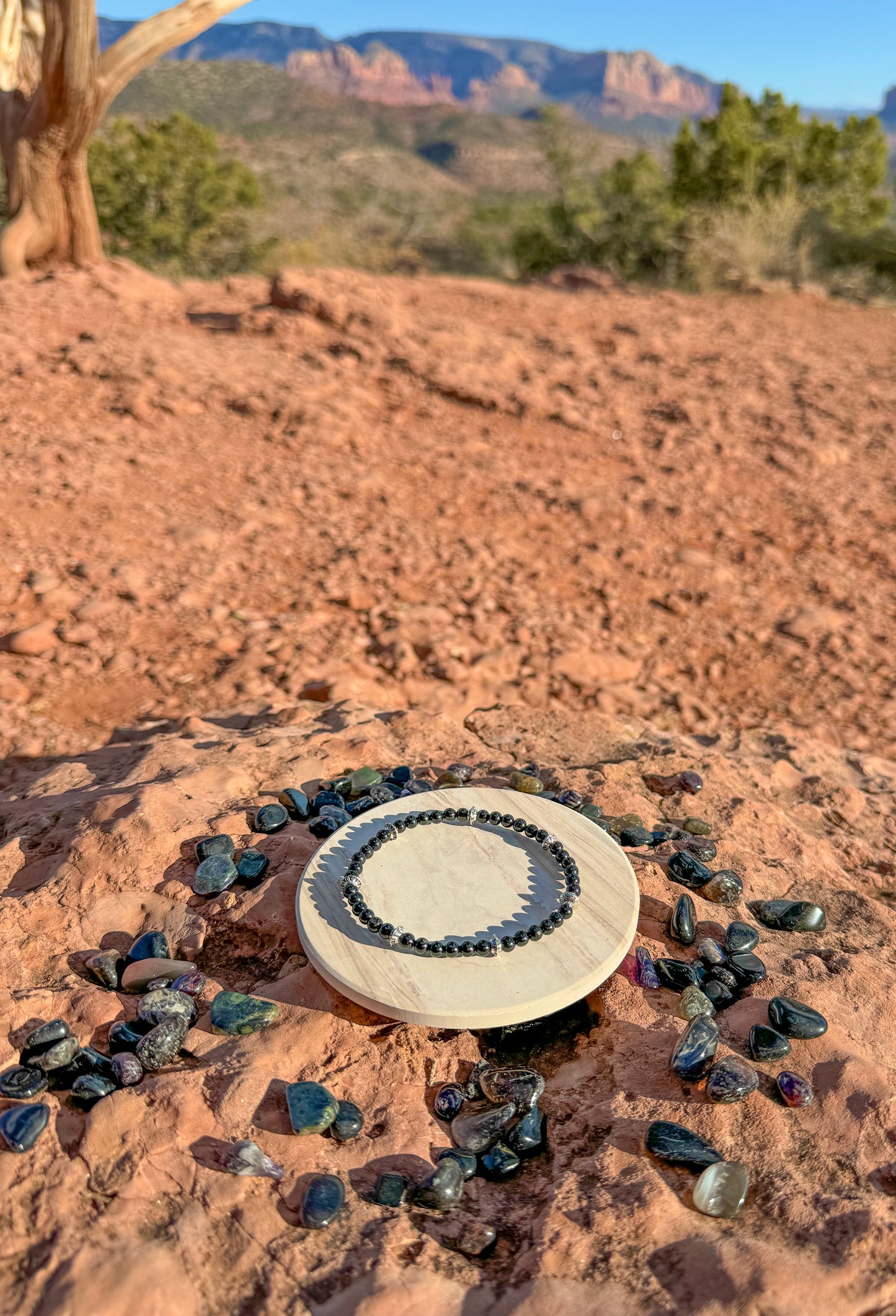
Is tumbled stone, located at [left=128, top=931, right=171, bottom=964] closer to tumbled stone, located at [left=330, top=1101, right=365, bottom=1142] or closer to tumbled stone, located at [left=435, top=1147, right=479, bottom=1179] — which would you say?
tumbled stone, located at [left=330, top=1101, right=365, bottom=1142]

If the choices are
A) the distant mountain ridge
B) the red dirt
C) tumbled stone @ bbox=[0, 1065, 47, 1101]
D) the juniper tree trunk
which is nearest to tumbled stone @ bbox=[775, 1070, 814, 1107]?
tumbled stone @ bbox=[0, 1065, 47, 1101]

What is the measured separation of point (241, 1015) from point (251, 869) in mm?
399

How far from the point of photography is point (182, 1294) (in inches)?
49.3

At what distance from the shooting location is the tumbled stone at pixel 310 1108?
59.8 inches

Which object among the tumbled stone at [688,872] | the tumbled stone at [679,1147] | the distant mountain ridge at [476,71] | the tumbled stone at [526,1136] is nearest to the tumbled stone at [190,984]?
the tumbled stone at [526,1136]

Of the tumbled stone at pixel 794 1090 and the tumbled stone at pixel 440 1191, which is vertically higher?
the tumbled stone at pixel 794 1090

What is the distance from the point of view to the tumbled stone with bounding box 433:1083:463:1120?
1.62 m

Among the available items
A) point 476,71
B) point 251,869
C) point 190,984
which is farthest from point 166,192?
point 476,71

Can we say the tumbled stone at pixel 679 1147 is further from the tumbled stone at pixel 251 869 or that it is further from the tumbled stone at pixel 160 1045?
the tumbled stone at pixel 251 869

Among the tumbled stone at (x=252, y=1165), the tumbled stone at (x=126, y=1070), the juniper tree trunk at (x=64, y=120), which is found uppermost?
the juniper tree trunk at (x=64, y=120)

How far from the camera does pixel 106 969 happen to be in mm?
1790

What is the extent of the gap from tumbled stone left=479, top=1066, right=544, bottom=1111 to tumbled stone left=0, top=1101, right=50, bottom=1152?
82 centimetres

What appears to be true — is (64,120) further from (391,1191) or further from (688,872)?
(391,1191)

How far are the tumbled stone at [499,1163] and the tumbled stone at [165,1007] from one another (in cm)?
66
